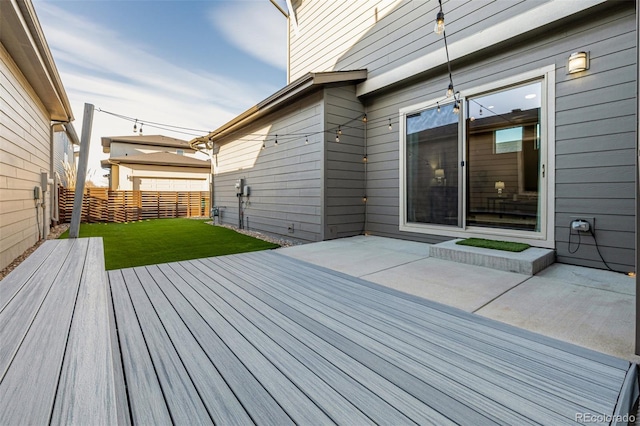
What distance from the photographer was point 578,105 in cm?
308

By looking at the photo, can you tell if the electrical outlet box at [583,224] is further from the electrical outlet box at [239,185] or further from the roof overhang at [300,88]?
the electrical outlet box at [239,185]

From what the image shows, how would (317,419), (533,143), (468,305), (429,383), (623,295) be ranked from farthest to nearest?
(533,143) < (623,295) < (468,305) < (429,383) < (317,419)

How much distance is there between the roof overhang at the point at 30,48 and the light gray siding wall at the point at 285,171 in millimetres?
3643

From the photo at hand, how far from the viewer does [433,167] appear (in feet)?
14.6

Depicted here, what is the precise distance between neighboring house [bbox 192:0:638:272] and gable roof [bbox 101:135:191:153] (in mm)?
13015

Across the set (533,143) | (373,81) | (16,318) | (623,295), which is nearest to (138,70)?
(373,81)

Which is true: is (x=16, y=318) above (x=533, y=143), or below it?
below

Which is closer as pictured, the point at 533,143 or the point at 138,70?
the point at 533,143

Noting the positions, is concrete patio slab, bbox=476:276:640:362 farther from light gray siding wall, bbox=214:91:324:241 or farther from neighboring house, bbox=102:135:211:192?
neighboring house, bbox=102:135:211:192

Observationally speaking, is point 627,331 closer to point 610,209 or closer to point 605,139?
point 610,209

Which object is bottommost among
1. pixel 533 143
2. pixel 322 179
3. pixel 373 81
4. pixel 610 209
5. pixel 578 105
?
pixel 610 209

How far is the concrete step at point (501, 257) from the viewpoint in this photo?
9.40 feet

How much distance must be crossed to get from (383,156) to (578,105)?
8.70ft

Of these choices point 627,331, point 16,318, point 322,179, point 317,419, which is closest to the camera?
point 317,419
